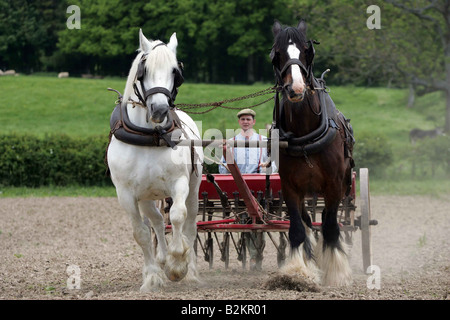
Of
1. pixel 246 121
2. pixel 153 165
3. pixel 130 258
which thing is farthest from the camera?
pixel 130 258

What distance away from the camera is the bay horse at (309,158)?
19.9ft

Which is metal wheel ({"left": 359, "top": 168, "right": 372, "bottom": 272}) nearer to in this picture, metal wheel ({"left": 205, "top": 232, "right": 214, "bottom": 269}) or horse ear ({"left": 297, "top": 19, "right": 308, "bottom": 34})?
metal wheel ({"left": 205, "top": 232, "right": 214, "bottom": 269})

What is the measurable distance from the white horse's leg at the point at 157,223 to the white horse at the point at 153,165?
1.17ft

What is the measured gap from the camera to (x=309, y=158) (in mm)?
6273

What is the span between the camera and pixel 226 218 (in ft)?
25.5

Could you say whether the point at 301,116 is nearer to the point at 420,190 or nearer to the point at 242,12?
the point at 420,190

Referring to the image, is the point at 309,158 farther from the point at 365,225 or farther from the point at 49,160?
the point at 49,160

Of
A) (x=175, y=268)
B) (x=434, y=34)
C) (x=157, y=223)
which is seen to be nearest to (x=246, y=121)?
(x=157, y=223)

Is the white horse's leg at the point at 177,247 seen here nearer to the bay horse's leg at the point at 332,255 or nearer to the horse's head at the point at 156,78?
the horse's head at the point at 156,78

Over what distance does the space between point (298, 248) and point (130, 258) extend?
3765mm

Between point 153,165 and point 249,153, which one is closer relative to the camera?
point 153,165

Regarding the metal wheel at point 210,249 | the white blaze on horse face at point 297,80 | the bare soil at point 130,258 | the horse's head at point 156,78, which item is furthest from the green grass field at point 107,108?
the white blaze on horse face at point 297,80

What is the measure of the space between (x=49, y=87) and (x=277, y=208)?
99.9 ft
